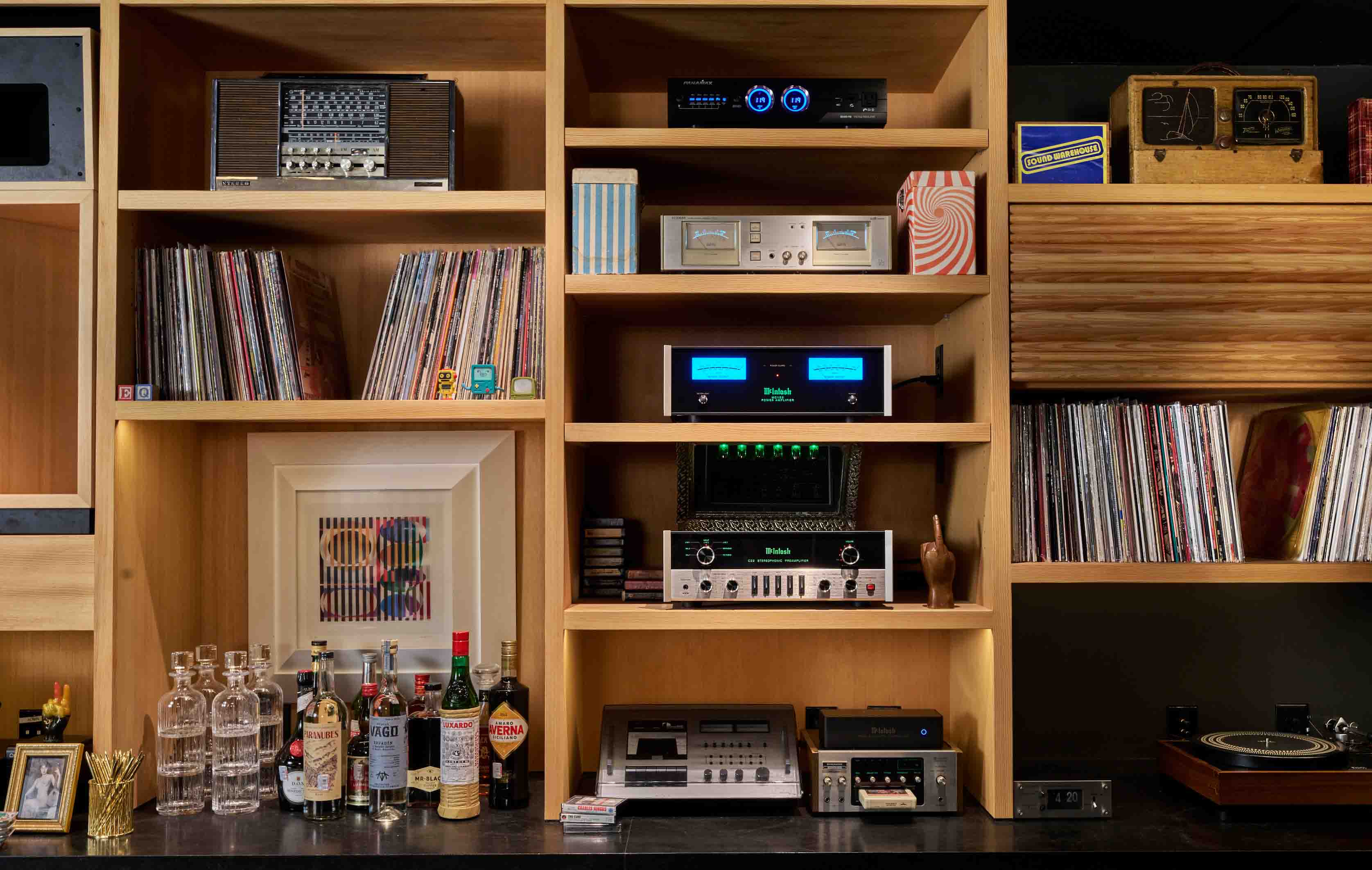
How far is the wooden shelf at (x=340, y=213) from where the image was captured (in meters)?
1.93

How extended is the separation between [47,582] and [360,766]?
69cm

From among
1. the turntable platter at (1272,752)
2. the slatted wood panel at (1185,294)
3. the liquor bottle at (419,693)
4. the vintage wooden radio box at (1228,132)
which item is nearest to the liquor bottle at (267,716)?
the liquor bottle at (419,693)

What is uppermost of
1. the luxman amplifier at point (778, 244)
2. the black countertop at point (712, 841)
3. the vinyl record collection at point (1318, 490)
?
the luxman amplifier at point (778, 244)

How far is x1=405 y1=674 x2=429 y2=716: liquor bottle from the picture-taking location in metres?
2.06

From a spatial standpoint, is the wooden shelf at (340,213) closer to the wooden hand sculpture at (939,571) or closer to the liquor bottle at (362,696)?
the liquor bottle at (362,696)

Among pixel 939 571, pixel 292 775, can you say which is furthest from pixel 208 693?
pixel 939 571

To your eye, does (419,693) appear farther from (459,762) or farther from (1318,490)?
(1318,490)

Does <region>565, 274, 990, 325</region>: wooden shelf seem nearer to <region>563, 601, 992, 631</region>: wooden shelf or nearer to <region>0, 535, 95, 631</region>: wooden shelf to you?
<region>563, 601, 992, 631</region>: wooden shelf

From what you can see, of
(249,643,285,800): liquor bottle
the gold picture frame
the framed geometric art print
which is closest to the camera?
the gold picture frame

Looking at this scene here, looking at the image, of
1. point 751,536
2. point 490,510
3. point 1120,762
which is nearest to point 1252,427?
point 1120,762

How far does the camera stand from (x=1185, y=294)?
1914 mm

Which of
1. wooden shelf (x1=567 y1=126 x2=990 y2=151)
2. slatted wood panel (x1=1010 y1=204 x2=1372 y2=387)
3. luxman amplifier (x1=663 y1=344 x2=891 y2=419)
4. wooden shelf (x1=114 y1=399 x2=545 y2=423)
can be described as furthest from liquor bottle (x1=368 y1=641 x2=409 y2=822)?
slatted wood panel (x1=1010 y1=204 x2=1372 y2=387)

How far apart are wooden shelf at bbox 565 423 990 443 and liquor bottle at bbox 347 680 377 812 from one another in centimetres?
66

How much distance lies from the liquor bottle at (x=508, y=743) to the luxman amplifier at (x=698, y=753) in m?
0.15
